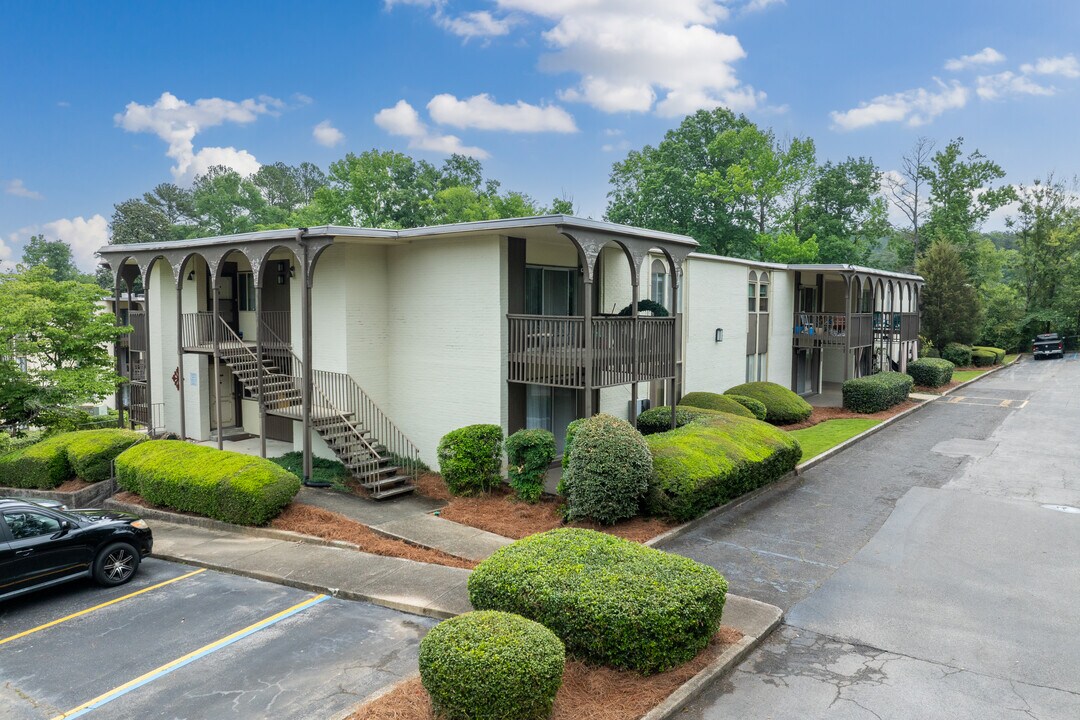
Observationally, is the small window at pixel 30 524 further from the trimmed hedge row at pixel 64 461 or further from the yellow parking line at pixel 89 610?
the trimmed hedge row at pixel 64 461

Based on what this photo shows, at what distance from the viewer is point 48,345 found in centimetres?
1894

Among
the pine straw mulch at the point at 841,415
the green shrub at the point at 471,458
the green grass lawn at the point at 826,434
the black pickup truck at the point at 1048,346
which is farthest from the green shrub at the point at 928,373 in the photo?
the green shrub at the point at 471,458

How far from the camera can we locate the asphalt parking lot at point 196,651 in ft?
23.2

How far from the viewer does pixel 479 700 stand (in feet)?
18.9

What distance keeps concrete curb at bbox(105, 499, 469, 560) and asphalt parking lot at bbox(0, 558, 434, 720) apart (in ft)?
5.39

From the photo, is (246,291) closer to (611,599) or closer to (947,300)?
(611,599)

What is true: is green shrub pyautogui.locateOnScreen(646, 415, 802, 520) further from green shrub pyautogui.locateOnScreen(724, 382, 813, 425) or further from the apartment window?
the apartment window

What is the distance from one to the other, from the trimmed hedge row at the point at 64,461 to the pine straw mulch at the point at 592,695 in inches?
512

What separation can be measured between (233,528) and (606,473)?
714 cm

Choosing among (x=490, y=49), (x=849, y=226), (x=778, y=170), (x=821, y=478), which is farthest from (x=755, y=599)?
(x=849, y=226)

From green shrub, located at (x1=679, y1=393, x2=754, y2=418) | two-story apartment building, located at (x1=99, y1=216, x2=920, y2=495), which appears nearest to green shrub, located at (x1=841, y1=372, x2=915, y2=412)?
green shrub, located at (x1=679, y1=393, x2=754, y2=418)

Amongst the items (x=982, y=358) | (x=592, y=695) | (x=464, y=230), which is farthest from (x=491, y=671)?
(x=982, y=358)

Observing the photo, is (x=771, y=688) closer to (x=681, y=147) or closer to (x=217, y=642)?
(x=217, y=642)

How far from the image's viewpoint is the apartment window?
20.7 metres
